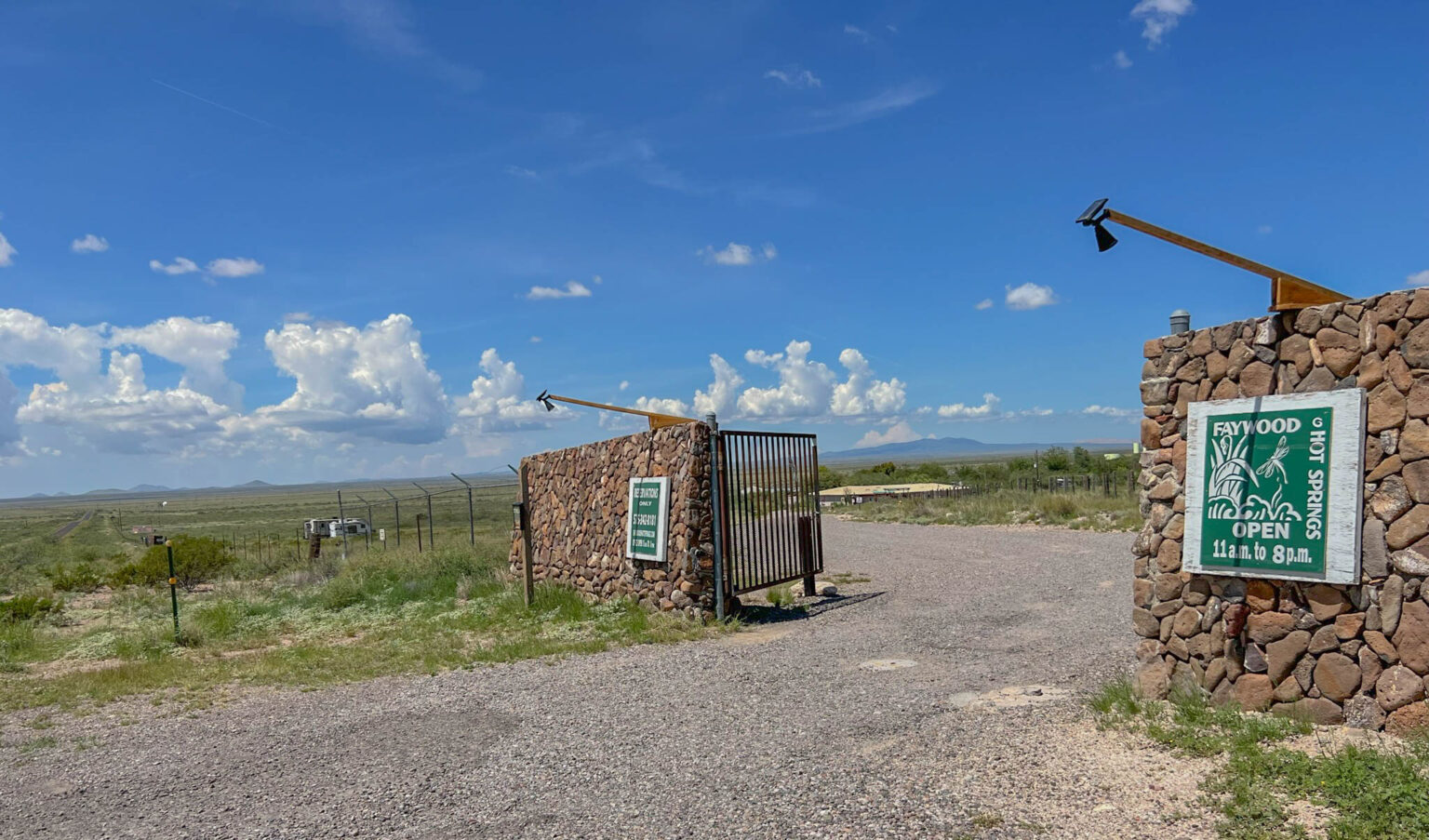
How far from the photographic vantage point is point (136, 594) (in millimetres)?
19016

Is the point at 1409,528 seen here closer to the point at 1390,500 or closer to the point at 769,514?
the point at 1390,500

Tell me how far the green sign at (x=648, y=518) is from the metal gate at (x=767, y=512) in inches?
31.3

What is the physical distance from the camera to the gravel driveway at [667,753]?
17.2ft

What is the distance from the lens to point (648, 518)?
1255 centimetres

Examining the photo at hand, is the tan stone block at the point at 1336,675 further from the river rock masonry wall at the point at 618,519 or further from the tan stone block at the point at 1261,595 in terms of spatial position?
the river rock masonry wall at the point at 618,519

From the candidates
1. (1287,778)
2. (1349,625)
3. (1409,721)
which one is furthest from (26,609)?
(1409,721)

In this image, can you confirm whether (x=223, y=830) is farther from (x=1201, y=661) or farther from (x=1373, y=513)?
(x=1373, y=513)

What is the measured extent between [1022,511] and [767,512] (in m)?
16.5

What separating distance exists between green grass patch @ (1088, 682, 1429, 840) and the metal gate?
6.33 metres

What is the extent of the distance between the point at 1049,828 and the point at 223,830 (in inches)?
183

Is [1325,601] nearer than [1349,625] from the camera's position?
No

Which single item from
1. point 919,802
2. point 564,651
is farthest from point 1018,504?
point 919,802

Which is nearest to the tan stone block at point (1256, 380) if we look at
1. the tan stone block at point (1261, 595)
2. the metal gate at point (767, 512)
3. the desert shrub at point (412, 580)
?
the tan stone block at point (1261, 595)

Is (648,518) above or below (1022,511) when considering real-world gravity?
above
